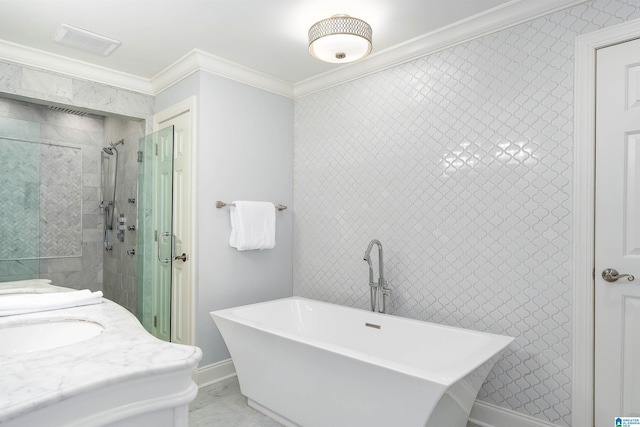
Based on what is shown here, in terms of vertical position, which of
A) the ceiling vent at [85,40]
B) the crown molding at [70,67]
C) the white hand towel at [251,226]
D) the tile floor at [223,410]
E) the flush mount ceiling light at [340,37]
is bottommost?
the tile floor at [223,410]

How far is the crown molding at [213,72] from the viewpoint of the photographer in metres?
3.07

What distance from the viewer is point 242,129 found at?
11.0ft

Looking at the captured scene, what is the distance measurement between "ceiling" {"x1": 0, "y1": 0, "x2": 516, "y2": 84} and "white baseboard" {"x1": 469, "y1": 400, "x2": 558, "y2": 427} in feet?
8.06

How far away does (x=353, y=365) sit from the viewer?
1854 millimetres

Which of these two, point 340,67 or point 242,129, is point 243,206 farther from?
point 340,67

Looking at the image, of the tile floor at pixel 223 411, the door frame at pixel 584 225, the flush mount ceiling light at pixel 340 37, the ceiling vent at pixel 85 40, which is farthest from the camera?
the ceiling vent at pixel 85 40

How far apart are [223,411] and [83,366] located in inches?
72.7

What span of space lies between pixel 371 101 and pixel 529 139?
126 cm

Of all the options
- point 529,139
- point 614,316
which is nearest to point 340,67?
point 529,139

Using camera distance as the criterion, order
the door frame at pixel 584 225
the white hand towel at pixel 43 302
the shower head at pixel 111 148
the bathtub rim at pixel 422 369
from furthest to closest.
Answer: the shower head at pixel 111 148 < the door frame at pixel 584 225 < the bathtub rim at pixel 422 369 < the white hand towel at pixel 43 302

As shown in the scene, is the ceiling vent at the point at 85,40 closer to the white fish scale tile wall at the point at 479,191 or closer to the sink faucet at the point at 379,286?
the white fish scale tile wall at the point at 479,191

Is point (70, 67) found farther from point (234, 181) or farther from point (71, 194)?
point (234, 181)

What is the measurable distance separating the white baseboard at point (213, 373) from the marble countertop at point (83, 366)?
186 cm

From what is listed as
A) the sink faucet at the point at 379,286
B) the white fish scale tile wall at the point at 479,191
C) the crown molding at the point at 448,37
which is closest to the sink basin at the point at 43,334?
the sink faucet at the point at 379,286
